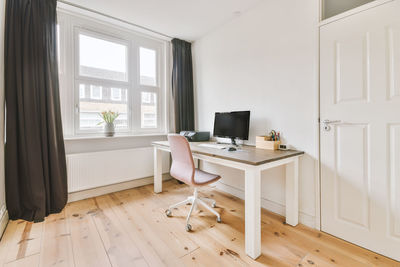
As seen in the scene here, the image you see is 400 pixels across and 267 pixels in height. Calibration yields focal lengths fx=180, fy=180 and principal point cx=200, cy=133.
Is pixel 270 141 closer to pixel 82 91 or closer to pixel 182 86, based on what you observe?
pixel 182 86

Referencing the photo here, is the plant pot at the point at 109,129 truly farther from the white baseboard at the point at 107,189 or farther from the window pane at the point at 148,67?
the window pane at the point at 148,67

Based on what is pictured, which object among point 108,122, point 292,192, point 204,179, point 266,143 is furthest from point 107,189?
point 292,192

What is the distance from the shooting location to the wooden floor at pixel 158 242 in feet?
4.42

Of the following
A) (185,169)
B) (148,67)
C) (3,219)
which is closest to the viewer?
(3,219)

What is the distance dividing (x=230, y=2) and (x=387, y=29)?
1551 millimetres

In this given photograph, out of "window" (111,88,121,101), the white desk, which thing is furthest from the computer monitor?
"window" (111,88,121,101)

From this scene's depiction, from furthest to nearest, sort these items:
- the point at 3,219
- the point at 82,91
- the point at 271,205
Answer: the point at 82,91 → the point at 271,205 → the point at 3,219

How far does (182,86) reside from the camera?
3154 mm

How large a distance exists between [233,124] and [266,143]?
50cm

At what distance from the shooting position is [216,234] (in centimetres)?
168

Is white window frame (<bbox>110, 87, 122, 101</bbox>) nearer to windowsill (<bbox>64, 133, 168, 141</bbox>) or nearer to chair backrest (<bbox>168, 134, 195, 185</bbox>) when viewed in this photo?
windowsill (<bbox>64, 133, 168, 141</bbox>)

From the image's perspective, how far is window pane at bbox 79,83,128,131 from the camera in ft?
8.30

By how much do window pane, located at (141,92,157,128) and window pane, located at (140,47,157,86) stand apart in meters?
0.22

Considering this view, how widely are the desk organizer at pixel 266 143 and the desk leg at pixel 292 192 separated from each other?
0.23 meters
